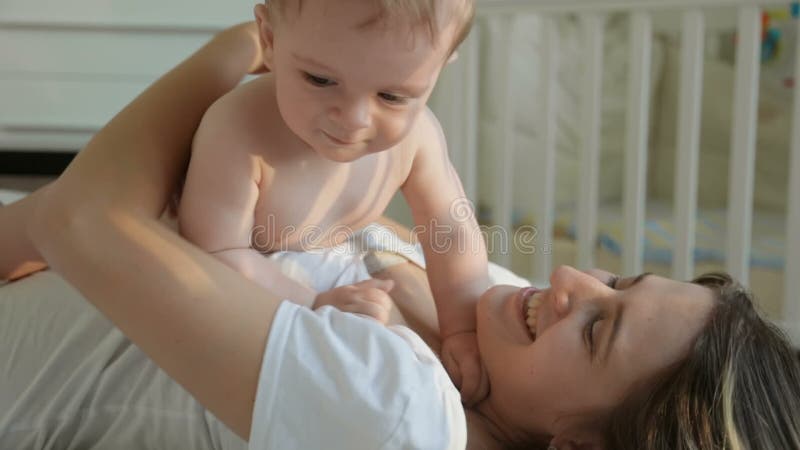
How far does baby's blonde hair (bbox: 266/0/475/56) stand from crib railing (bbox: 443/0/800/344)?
41.6 inches

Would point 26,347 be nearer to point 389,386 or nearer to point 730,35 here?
point 389,386

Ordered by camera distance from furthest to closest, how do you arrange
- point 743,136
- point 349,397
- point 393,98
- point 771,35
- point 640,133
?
point 771,35 → point 640,133 → point 743,136 → point 393,98 → point 349,397

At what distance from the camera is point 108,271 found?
0.67m

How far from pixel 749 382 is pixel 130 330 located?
532 mm

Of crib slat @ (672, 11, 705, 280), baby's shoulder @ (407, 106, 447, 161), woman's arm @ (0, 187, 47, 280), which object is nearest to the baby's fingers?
baby's shoulder @ (407, 106, 447, 161)

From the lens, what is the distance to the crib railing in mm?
1623

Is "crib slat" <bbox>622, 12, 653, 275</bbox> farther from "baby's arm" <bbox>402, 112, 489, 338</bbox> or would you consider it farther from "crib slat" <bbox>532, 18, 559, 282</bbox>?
"baby's arm" <bbox>402, 112, 489, 338</bbox>

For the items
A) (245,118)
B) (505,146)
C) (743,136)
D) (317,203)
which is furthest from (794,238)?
(245,118)

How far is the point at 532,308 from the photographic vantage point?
853mm

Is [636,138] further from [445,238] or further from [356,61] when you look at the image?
[356,61]

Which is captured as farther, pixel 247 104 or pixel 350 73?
pixel 247 104

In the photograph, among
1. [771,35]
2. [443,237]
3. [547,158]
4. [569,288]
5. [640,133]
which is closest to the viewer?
[569,288]

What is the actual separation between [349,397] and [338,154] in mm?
243

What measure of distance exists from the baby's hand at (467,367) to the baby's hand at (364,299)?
127 millimetres
